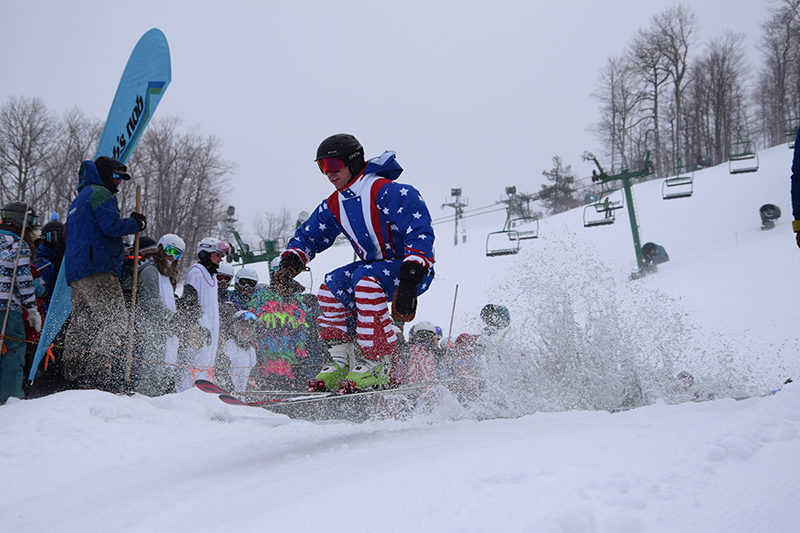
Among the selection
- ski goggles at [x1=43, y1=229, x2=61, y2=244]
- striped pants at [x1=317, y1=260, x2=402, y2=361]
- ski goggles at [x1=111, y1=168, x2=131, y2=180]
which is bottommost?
striped pants at [x1=317, y1=260, x2=402, y2=361]

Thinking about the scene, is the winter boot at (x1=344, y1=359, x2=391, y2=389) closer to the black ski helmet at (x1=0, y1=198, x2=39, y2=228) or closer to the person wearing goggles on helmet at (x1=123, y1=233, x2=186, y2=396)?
the person wearing goggles on helmet at (x1=123, y1=233, x2=186, y2=396)

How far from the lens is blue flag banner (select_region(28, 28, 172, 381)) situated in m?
4.63

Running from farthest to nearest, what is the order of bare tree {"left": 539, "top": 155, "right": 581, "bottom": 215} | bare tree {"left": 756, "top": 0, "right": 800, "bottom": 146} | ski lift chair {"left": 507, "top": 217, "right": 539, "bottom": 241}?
bare tree {"left": 539, "top": 155, "right": 581, "bottom": 215}
bare tree {"left": 756, "top": 0, "right": 800, "bottom": 146}
ski lift chair {"left": 507, "top": 217, "right": 539, "bottom": 241}

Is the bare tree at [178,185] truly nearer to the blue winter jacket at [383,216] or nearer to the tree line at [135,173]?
the tree line at [135,173]

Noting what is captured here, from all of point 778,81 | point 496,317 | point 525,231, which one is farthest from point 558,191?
point 496,317

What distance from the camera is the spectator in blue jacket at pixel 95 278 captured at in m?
3.81

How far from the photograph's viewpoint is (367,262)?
10.2ft

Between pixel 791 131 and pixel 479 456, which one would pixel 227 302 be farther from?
pixel 791 131

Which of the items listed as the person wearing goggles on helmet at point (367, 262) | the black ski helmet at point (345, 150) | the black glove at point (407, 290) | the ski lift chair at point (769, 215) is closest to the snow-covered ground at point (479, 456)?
the person wearing goggles on helmet at point (367, 262)

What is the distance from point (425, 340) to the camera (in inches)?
198

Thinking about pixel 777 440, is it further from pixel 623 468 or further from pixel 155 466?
pixel 155 466

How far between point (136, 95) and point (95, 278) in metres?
1.89

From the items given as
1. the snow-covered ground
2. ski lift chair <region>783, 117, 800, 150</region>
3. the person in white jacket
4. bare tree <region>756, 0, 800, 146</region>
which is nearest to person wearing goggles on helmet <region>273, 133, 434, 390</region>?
the snow-covered ground

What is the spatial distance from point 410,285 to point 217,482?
1277 millimetres
